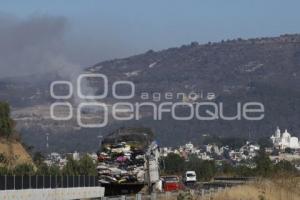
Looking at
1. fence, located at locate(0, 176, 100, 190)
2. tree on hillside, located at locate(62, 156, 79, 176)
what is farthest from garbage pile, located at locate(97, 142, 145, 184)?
tree on hillside, located at locate(62, 156, 79, 176)

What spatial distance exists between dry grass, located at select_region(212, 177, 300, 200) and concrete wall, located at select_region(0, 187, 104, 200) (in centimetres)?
587

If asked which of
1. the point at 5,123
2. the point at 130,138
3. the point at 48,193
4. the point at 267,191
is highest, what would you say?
the point at 5,123

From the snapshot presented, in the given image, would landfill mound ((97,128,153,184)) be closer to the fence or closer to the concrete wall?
the fence

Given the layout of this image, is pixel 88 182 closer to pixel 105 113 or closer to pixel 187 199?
pixel 187 199

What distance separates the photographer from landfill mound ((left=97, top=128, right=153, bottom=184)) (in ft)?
135

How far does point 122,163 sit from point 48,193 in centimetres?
973

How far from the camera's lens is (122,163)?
4112 cm

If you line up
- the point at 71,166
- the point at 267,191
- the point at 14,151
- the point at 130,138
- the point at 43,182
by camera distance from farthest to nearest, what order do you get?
the point at 14,151
the point at 71,166
the point at 267,191
the point at 130,138
the point at 43,182

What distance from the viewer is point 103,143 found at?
138 ft

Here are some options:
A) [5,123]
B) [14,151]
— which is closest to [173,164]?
[5,123]

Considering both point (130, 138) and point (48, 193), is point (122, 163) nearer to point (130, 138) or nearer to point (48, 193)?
point (130, 138)

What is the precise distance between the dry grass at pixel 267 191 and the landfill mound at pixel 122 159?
4416 millimetres

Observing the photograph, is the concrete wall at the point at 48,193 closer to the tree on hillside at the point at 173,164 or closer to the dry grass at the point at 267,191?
the dry grass at the point at 267,191

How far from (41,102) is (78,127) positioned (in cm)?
1216
